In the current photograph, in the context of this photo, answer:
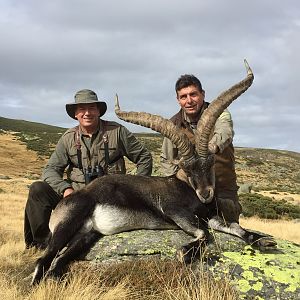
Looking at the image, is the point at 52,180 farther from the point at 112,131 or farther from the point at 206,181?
the point at 206,181

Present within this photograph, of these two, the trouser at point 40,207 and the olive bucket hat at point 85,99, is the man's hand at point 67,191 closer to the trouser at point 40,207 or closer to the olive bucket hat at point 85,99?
the trouser at point 40,207

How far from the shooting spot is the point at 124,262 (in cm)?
622

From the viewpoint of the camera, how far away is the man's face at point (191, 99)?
8352 mm

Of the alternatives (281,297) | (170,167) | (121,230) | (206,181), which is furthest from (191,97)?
(281,297)

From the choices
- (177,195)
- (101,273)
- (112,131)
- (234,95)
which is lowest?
(101,273)

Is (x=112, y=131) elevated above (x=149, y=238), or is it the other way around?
(x=112, y=131)

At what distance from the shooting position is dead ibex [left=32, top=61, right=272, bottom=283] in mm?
6465

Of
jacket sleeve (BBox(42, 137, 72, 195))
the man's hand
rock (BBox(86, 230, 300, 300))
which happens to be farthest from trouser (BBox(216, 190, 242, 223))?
jacket sleeve (BBox(42, 137, 72, 195))

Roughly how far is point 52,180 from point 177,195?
279 centimetres

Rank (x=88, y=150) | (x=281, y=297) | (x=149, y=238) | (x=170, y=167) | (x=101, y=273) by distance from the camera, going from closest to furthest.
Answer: (x=281, y=297) < (x=101, y=273) < (x=149, y=238) < (x=170, y=167) < (x=88, y=150)

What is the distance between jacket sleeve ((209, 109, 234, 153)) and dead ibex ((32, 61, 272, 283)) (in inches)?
15.2

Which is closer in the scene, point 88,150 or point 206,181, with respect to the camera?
point 206,181

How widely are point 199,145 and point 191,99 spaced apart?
185cm

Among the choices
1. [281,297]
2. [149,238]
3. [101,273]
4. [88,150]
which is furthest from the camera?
[88,150]
